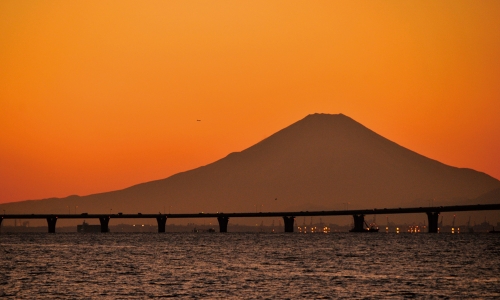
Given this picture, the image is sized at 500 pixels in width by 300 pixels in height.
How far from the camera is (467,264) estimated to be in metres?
108

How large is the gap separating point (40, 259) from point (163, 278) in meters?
43.9

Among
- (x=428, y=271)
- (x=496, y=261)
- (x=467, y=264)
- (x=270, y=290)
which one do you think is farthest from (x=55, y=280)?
(x=496, y=261)

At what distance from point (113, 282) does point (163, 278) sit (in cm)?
619

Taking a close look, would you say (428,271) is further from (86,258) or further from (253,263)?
(86,258)

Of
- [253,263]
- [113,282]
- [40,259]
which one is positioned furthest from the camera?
[40,259]

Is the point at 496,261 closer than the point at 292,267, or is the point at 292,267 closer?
the point at 292,267

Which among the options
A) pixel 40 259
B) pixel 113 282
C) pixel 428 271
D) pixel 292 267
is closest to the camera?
pixel 113 282

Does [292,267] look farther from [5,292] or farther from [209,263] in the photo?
[5,292]

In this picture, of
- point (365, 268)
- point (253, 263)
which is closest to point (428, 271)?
point (365, 268)

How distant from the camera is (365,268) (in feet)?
334

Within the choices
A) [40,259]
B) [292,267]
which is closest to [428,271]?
[292,267]

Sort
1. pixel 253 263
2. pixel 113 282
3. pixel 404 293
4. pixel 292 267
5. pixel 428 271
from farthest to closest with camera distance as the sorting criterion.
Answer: pixel 253 263, pixel 292 267, pixel 428 271, pixel 113 282, pixel 404 293

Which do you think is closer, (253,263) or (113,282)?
(113,282)

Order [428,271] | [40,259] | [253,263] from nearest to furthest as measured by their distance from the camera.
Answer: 1. [428,271]
2. [253,263]
3. [40,259]
